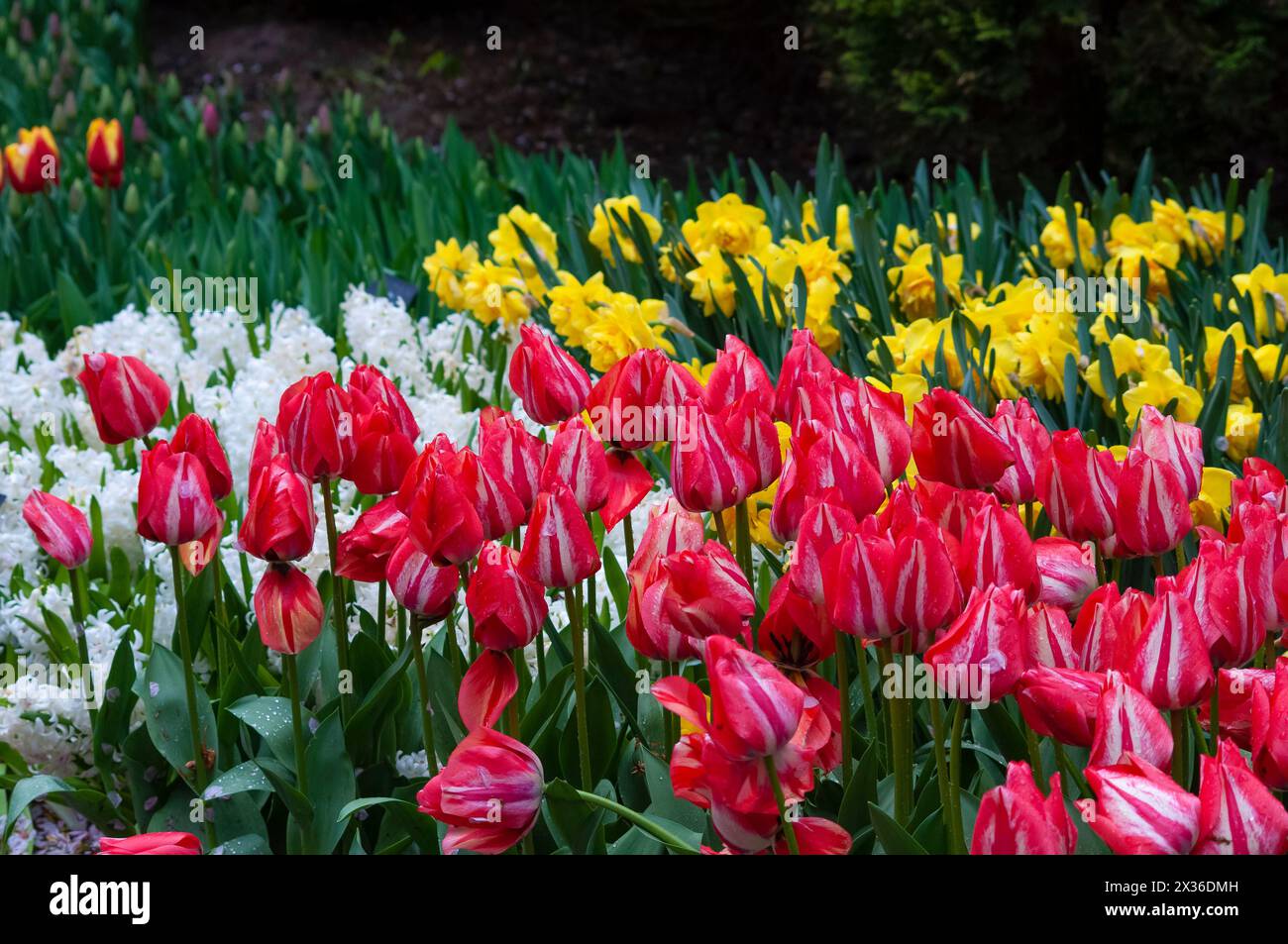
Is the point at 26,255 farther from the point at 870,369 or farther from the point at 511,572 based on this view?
the point at 511,572

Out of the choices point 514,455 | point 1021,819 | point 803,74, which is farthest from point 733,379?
point 803,74

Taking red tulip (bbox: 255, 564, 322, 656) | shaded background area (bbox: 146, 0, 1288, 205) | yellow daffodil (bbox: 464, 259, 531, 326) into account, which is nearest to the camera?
red tulip (bbox: 255, 564, 322, 656)

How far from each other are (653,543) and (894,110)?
17.6ft

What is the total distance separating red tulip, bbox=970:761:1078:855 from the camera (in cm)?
87

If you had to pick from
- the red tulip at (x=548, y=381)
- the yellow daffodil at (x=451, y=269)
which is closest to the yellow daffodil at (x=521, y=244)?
the yellow daffodil at (x=451, y=269)

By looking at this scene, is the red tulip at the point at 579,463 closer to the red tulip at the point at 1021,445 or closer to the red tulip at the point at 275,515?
the red tulip at the point at 275,515

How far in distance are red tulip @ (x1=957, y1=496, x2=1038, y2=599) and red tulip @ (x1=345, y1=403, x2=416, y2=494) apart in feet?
1.85

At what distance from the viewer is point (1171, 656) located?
98 cm

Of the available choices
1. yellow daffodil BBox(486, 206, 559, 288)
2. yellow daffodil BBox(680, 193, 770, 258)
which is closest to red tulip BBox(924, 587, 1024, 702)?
yellow daffodil BBox(680, 193, 770, 258)

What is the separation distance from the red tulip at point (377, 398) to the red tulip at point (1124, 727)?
756 millimetres

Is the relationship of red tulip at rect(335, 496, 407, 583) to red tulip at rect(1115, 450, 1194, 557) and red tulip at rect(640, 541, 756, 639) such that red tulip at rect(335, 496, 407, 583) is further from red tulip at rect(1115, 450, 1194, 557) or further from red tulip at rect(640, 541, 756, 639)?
red tulip at rect(1115, 450, 1194, 557)

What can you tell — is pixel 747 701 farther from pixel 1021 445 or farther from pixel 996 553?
pixel 1021 445

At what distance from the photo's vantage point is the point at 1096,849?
3.77 ft
